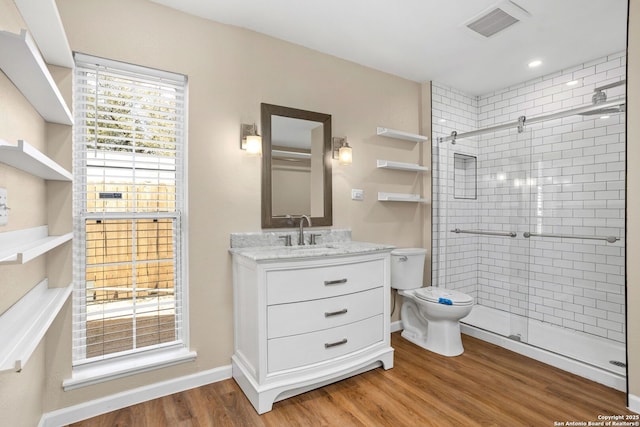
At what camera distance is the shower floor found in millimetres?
2307

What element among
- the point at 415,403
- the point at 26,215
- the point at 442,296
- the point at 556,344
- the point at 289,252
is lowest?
the point at 415,403

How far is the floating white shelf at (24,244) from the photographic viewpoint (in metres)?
0.91

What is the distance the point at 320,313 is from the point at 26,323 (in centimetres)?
149

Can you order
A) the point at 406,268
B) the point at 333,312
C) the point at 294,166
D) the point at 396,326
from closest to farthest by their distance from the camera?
the point at 333,312
the point at 294,166
the point at 406,268
the point at 396,326

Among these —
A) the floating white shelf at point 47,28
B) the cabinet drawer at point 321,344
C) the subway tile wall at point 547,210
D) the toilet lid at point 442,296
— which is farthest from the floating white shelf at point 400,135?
the floating white shelf at point 47,28

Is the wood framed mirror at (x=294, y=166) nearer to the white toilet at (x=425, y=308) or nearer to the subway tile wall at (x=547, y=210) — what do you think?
the white toilet at (x=425, y=308)

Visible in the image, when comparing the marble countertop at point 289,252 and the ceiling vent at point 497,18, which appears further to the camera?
the ceiling vent at point 497,18

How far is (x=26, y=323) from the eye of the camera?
3.88ft

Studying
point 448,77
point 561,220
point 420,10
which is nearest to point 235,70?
point 420,10

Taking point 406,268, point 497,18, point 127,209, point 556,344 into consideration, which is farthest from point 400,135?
point 127,209

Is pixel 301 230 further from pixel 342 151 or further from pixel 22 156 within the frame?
pixel 22 156

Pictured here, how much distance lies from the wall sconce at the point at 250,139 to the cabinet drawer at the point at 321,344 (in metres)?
1.36

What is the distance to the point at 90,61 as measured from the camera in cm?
199

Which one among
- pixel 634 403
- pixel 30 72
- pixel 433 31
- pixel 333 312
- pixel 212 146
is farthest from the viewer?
pixel 433 31
